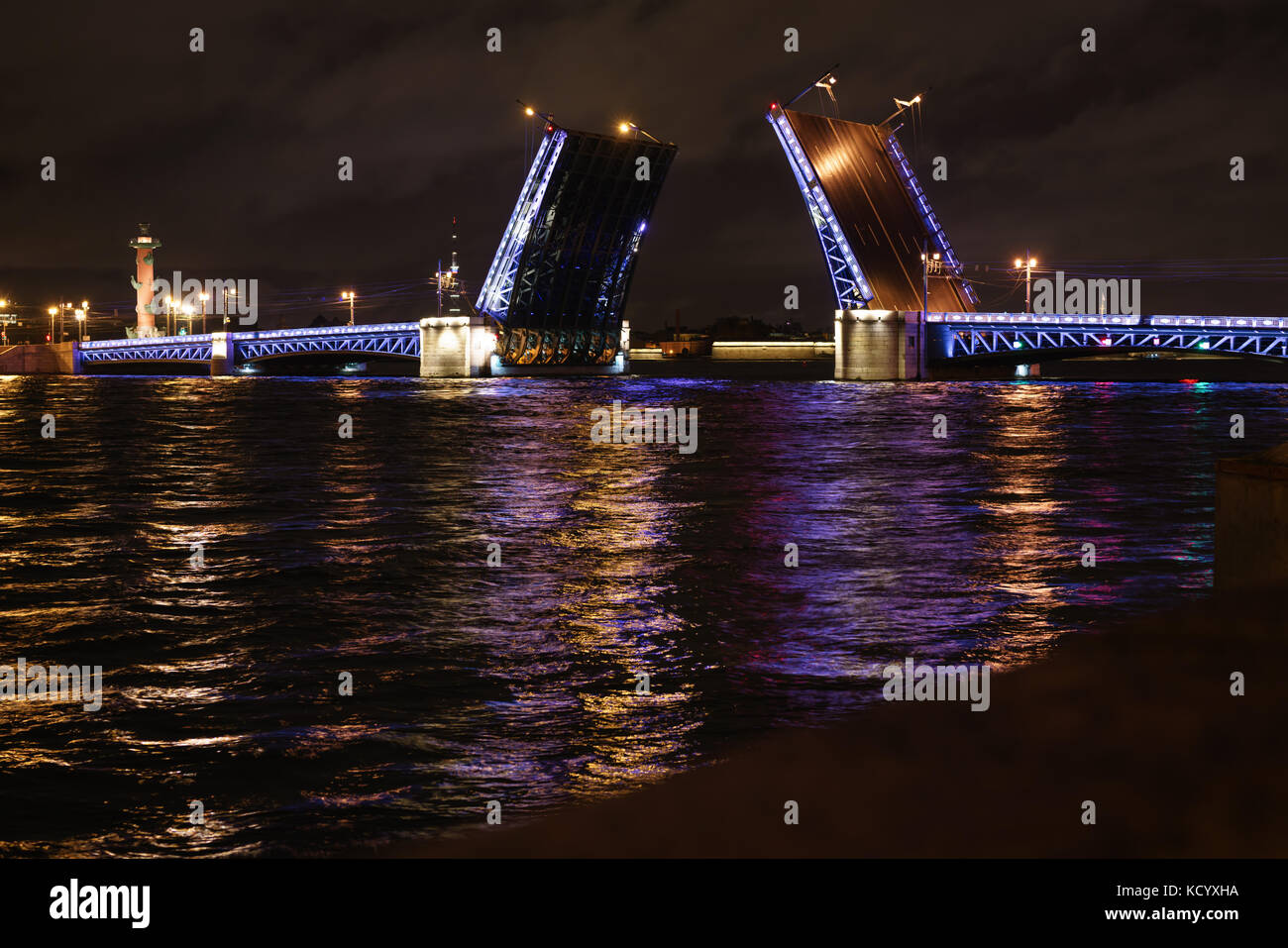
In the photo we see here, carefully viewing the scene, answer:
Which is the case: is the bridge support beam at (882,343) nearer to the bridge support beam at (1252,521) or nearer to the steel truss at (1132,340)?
the steel truss at (1132,340)

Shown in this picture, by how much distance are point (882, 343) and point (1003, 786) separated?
6588 centimetres

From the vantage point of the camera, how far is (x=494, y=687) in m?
6.05

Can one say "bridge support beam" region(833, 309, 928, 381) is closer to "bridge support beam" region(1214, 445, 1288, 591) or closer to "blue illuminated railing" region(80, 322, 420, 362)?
"blue illuminated railing" region(80, 322, 420, 362)

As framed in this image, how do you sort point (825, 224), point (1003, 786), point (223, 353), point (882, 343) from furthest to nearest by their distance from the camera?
point (223, 353) → point (882, 343) → point (825, 224) → point (1003, 786)

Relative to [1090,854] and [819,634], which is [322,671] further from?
[1090,854]

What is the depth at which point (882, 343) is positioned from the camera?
68.0m

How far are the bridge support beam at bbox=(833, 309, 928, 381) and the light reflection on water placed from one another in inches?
1864

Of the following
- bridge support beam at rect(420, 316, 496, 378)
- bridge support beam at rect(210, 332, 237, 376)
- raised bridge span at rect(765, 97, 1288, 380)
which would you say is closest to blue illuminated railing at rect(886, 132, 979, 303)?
raised bridge span at rect(765, 97, 1288, 380)

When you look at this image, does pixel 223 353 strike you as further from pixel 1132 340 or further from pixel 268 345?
pixel 1132 340

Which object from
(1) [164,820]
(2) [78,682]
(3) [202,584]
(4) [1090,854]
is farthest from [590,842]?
(3) [202,584]

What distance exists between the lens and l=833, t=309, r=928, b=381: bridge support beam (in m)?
67.2

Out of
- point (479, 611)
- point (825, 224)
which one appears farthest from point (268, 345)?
point (479, 611)

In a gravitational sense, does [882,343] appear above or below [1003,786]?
above

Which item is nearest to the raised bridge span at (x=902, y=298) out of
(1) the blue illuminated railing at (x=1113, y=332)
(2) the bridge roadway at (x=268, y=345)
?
(1) the blue illuminated railing at (x=1113, y=332)
